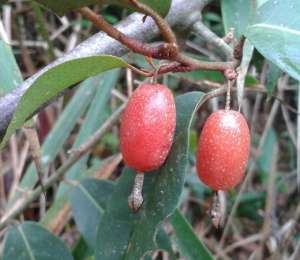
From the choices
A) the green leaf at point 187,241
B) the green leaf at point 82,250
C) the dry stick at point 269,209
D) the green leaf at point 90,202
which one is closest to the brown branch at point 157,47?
the green leaf at point 187,241

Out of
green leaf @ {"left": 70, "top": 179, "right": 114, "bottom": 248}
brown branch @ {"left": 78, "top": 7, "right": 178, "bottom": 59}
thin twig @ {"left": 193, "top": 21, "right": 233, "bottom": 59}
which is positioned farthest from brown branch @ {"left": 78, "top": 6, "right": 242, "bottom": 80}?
green leaf @ {"left": 70, "top": 179, "right": 114, "bottom": 248}

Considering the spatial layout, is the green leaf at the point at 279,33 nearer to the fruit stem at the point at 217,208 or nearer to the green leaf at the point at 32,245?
the fruit stem at the point at 217,208

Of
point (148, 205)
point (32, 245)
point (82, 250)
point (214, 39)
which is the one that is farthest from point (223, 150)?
point (82, 250)

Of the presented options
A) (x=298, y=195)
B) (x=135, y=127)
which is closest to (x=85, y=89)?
(x=135, y=127)

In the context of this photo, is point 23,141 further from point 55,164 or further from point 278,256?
point 278,256

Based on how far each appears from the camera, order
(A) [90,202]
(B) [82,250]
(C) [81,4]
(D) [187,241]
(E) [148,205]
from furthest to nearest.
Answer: (B) [82,250]
(A) [90,202]
(D) [187,241]
(E) [148,205]
(C) [81,4]

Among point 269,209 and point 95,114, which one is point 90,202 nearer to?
point 95,114

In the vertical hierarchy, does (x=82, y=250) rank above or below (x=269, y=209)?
above
